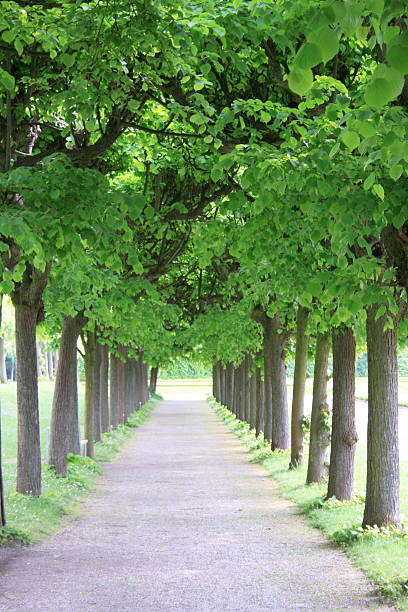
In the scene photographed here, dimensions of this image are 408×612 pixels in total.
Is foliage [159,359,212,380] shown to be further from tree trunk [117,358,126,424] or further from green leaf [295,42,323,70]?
green leaf [295,42,323,70]

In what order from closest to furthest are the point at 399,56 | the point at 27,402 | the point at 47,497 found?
the point at 399,56 → the point at 27,402 → the point at 47,497

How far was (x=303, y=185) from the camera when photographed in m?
7.41

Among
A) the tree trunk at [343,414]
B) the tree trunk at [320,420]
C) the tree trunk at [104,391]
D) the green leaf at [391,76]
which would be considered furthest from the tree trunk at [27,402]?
the tree trunk at [104,391]

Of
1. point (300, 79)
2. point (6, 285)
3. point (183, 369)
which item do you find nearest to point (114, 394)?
point (6, 285)

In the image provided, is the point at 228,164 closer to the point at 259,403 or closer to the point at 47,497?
the point at 47,497

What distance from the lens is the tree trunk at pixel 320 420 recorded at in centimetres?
1549

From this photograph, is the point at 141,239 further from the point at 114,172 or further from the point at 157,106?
the point at 157,106

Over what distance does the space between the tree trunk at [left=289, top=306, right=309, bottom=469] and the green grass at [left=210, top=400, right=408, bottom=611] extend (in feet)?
1.27

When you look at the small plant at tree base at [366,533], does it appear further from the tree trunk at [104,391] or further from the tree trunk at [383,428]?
the tree trunk at [104,391]

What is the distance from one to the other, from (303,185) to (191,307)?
20.2 m

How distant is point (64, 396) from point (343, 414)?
5.95 metres

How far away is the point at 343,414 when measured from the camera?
12.9m

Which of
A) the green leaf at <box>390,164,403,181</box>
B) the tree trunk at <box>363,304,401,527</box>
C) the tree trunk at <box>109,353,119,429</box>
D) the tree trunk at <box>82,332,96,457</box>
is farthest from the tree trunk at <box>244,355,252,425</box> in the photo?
the green leaf at <box>390,164,403,181</box>

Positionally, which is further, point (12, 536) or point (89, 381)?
point (89, 381)
